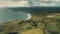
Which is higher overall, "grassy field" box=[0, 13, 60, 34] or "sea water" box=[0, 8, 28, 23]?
"sea water" box=[0, 8, 28, 23]

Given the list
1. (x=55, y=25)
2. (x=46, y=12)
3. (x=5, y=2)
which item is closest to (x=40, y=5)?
(x=46, y=12)

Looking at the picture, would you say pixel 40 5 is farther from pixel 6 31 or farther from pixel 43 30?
pixel 6 31

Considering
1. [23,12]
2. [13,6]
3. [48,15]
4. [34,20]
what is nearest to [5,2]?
[13,6]

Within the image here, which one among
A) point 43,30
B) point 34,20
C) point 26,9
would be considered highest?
point 26,9

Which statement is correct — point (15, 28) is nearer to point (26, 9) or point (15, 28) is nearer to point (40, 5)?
point (26, 9)

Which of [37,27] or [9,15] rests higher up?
[9,15]

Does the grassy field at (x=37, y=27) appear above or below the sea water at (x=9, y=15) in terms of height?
below

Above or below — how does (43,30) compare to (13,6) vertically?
below
